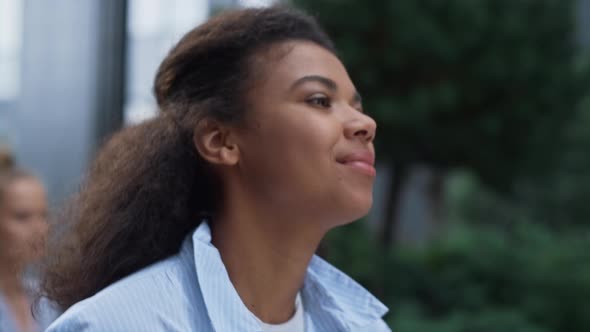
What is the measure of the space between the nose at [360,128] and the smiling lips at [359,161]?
0.03 m

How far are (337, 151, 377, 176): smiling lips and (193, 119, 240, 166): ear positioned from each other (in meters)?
0.20

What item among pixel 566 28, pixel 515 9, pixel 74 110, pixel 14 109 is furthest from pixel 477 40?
pixel 14 109

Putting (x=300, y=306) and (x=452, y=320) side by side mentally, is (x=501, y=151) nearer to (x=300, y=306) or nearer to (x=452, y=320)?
(x=452, y=320)

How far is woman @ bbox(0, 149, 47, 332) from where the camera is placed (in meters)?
2.90

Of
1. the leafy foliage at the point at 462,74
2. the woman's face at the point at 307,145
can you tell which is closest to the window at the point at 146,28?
the leafy foliage at the point at 462,74

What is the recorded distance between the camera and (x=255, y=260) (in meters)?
1.65

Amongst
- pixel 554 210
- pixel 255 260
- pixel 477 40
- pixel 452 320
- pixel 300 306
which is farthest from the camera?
pixel 554 210

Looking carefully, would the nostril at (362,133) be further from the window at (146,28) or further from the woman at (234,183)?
the window at (146,28)

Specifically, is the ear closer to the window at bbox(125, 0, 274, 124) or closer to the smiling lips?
the smiling lips

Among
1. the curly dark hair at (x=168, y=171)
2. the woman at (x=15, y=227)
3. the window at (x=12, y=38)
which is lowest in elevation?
the woman at (x=15, y=227)

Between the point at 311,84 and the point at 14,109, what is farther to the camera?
the point at 14,109

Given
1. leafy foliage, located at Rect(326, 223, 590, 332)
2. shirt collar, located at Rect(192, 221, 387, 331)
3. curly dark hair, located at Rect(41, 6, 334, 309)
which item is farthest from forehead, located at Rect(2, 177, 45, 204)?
leafy foliage, located at Rect(326, 223, 590, 332)

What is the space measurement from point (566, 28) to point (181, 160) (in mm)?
4224

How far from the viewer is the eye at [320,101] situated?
164cm
